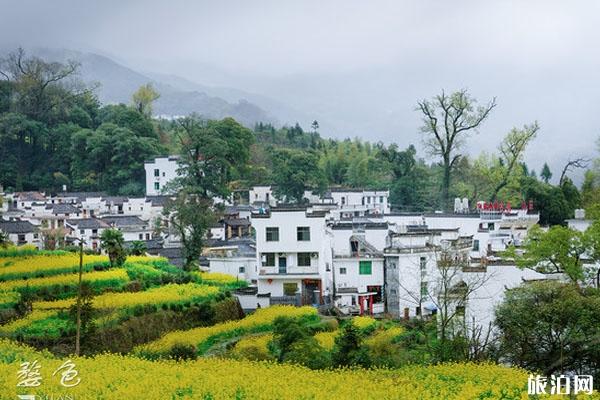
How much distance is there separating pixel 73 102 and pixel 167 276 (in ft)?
177

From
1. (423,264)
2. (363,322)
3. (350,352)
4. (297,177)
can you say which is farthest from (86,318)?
(297,177)

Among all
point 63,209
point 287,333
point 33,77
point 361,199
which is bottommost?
point 287,333

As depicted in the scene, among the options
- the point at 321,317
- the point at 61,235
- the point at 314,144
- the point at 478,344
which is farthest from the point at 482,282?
the point at 314,144

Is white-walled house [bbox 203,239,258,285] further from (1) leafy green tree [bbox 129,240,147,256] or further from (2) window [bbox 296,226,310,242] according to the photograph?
(2) window [bbox 296,226,310,242]

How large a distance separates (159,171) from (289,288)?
120 ft

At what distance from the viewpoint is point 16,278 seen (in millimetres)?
31250

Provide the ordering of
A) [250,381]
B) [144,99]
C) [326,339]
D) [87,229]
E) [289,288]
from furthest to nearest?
[144,99], [87,229], [289,288], [326,339], [250,381]

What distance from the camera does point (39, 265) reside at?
1293 inches

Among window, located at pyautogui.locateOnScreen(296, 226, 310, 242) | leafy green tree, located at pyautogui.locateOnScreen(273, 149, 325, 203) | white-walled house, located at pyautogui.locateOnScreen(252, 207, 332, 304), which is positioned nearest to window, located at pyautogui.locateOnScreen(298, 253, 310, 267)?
white-walled house, located at pyautogui.locateOnScreen(252, 207, 332, 304)

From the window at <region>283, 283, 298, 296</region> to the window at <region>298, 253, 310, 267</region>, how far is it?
3.29 ft

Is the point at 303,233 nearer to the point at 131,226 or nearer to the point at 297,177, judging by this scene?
the point at 131,226

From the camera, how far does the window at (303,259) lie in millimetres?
37531

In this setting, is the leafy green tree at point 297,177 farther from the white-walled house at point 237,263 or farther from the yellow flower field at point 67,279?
the yellow flower field at point 67,279

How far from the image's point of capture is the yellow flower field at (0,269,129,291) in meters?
30.0
